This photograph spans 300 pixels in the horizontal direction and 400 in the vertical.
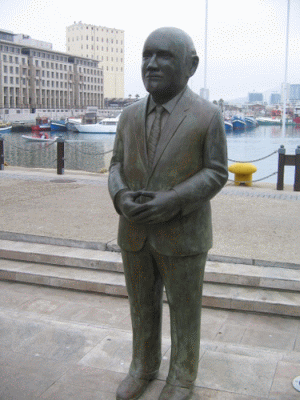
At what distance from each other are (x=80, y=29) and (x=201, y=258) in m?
135

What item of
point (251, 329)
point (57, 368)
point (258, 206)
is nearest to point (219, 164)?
point (57, 368)

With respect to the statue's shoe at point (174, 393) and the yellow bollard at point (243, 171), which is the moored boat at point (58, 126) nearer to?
the yellow bollard at point (243, 171)

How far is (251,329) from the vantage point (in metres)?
4.73

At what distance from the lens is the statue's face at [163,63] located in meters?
2.69

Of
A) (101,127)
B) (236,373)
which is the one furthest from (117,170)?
(101,127)

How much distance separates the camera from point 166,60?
2701 millimetres

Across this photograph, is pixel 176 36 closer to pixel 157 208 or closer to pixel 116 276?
pixel 157 208

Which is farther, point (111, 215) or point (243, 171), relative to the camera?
point (243, 171)

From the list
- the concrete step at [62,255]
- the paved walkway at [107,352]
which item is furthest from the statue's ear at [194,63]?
the concrete step at [62,255]

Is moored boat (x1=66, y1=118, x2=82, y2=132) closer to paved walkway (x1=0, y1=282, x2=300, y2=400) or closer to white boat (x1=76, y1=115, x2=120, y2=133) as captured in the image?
white boat (x1=76, y1=115, x2=120, y2=133)

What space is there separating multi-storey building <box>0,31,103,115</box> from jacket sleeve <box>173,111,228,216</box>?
89621 mm

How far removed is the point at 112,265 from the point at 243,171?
22.1ft

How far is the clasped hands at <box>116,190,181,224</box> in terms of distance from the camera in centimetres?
264

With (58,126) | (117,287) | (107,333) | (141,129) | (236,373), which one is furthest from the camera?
(58,126)
